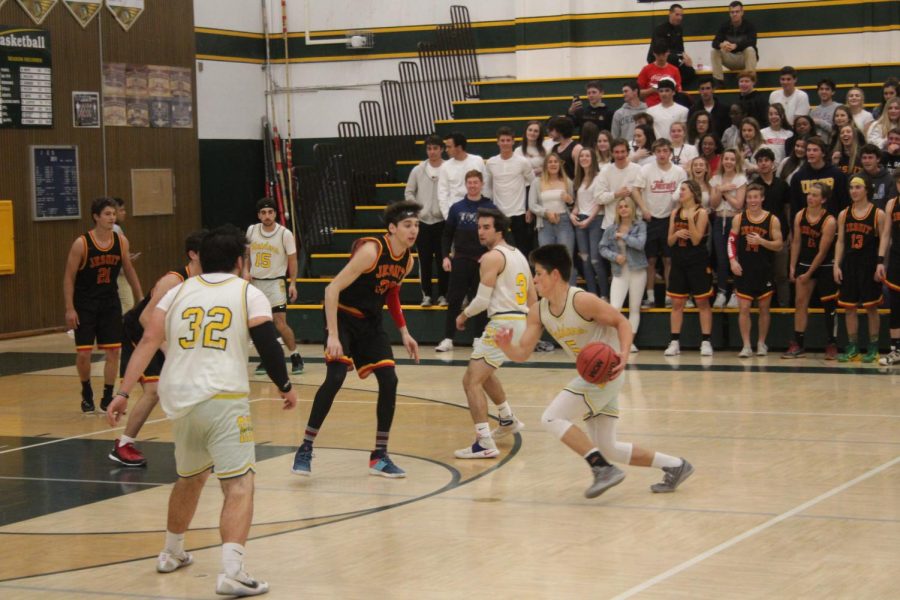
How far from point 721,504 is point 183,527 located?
312 centimetres

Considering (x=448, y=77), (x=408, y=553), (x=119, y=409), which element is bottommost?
(x=408, y=553)

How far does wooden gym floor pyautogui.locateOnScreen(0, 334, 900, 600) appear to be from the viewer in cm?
614

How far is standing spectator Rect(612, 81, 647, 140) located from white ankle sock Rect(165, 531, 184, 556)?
10.9 m

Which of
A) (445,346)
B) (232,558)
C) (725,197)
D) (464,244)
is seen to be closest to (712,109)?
(725,197)

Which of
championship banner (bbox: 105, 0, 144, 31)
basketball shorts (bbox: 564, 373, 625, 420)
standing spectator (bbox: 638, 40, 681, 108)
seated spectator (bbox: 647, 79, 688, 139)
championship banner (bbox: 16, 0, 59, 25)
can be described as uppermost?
championship banner (bbox: 105, 0, 144, 31)

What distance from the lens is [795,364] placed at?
13.4 metres

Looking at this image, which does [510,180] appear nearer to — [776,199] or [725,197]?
[725,197]

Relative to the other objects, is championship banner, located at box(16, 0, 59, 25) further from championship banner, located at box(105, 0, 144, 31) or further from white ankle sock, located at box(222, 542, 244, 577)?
white ankle sock, located at box(222, 542, 244, 577)

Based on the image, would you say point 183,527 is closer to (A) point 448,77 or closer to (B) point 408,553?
(B) point 408,553

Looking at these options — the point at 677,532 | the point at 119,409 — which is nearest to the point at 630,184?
the point at 677,532

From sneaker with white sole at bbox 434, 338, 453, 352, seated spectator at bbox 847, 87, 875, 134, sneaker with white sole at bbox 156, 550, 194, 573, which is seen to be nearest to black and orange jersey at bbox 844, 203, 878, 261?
seated spectator at bbox 847, 87, 875, 134

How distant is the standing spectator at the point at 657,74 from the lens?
1695 cm

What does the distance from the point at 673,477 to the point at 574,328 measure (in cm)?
108

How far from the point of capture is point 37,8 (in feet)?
57.7
